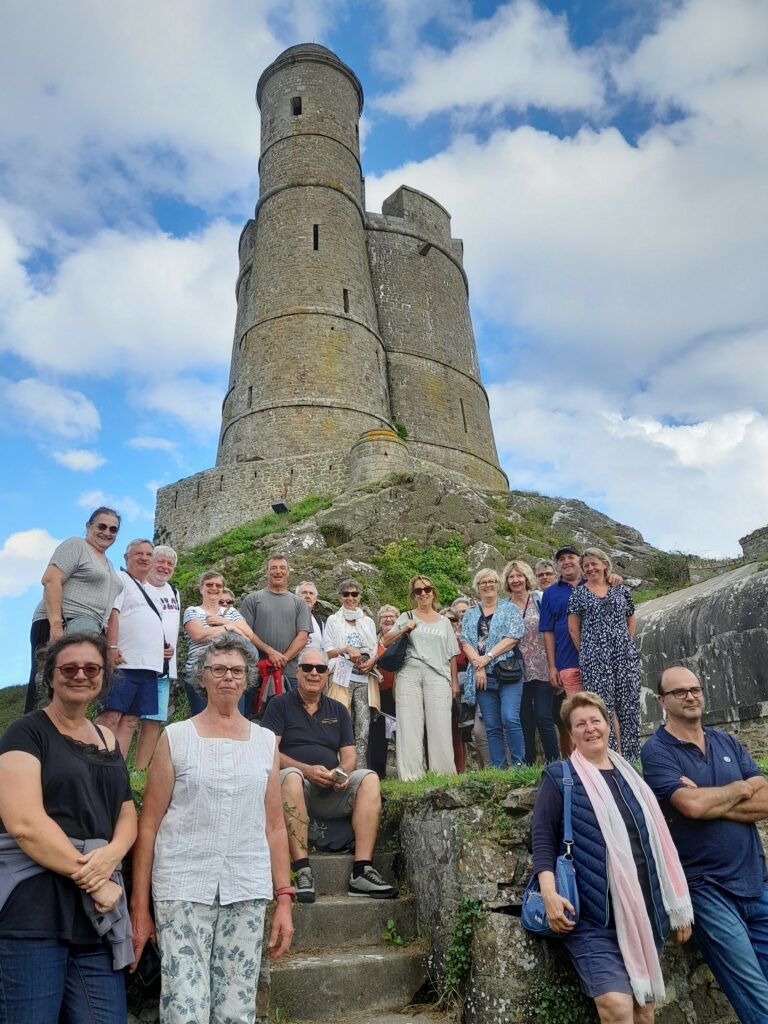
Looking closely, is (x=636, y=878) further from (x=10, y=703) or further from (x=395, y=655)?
(x=10, y=703)

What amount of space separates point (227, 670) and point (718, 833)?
263cm

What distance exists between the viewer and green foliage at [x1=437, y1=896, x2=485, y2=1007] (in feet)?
12.5

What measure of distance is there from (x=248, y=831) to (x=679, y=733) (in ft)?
7.77

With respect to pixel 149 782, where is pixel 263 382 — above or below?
above

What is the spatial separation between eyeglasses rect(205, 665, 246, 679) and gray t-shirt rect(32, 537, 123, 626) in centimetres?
221

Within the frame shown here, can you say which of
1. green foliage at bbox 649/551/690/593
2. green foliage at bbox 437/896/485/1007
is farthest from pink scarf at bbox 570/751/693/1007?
green foliage at bbox 649/551/690/593

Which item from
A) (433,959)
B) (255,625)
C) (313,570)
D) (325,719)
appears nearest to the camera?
(433,959)

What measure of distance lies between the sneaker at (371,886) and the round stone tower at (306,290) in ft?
57.9

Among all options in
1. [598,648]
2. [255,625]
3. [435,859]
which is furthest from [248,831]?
[255,625]

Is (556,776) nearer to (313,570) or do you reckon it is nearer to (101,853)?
(101,853)

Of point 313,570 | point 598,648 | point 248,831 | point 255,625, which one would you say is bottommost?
point 248,831

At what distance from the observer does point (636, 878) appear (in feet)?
11.3

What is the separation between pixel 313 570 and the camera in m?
15.0

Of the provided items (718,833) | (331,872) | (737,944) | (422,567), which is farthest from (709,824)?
(422,567)
